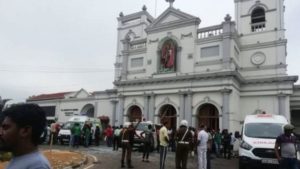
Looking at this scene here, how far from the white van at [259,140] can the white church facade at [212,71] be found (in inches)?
505

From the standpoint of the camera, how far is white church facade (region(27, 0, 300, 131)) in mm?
28031

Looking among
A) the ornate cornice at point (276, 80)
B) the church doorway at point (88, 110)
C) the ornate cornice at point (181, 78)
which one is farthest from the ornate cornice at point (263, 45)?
the church doorway at point (88, 110)

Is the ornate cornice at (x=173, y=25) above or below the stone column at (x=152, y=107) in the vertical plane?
above

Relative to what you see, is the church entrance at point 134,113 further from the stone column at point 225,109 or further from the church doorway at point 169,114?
the stone column at point 225,109

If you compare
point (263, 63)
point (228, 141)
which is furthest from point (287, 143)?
point (263, 63)

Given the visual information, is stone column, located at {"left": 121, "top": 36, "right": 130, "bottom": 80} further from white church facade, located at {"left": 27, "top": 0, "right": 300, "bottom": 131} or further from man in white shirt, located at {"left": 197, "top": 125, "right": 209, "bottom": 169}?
man in white shirt, located at {"left": 197, "top": 125, "right": 209, "bottom": 169}

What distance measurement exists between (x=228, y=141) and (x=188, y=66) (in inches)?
430

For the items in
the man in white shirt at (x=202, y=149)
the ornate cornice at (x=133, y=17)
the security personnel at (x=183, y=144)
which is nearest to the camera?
the man in white shirt at (x=202, y=149)

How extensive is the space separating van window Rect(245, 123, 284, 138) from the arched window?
19275mm

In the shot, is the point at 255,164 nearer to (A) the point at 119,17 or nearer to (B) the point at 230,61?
(B) the point at 230,61

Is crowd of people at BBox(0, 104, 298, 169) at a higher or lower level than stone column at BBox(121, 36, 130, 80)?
lower

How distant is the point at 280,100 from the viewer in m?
28.0

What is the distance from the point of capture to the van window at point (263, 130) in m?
→ 13.2

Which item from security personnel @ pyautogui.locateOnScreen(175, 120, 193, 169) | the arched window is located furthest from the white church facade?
security personnel @ pyautogui.locateOnScreen(175, 120, 193, 169)
